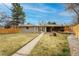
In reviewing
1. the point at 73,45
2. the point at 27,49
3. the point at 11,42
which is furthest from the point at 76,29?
the point at 11,42

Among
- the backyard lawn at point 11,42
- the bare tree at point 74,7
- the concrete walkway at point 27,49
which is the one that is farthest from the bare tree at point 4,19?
the bare tree at point 74,7

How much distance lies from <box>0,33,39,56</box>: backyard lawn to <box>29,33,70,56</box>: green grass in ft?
0.55

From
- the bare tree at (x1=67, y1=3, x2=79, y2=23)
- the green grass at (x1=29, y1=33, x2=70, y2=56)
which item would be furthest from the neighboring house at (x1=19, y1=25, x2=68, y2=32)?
the bare tree at (x1=67, y1=3, x2=79, y2=23)

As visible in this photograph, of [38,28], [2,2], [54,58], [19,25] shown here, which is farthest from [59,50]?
[2,2]

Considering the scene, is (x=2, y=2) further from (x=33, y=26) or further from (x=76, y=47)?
(x=76, y=47)

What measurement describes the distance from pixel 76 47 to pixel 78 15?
41 cm

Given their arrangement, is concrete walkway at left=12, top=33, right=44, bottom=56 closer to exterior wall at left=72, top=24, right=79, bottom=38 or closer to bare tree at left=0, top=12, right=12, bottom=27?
bare tree at left=0, top=12, right=12, bottom=27

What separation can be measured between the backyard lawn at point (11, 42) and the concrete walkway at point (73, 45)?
504 millimetres

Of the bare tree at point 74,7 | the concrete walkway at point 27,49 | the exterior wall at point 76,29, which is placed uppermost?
the bare tree at point 74,7

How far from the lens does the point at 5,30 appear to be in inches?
115

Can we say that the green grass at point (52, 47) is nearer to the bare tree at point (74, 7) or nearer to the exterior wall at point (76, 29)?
the exterior wall at point (76, 29)

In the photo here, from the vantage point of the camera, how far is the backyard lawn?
2878mm

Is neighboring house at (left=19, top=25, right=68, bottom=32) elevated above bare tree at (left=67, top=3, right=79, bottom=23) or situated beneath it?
situated beneath

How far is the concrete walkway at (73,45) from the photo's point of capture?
2.86 meters
